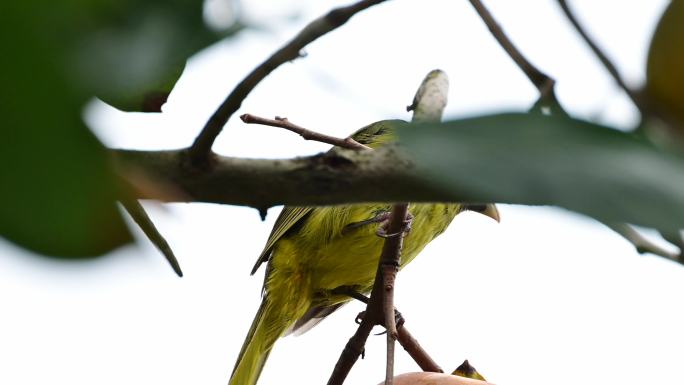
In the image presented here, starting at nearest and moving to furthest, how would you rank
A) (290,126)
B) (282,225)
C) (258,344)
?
(290,126), (258,344), (282,225)

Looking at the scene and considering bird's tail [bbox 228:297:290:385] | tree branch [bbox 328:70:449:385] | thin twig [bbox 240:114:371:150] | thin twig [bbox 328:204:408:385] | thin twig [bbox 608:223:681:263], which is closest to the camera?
thin twig [bbox 608:223:681:263]

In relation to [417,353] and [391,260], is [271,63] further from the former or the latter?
[417,353]

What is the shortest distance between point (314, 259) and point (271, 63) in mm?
2869

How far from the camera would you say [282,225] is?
3766 mm

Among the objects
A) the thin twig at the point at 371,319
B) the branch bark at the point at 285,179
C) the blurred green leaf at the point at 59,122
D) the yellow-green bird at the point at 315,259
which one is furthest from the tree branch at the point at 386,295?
the blurred green leaf at the point at 59,122

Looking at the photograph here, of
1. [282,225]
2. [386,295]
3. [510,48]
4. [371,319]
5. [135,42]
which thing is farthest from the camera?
[282,225]

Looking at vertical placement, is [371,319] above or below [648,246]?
above

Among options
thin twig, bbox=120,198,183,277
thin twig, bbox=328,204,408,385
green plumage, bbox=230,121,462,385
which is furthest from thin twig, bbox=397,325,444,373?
thin twig, bbox=120,198,183,277

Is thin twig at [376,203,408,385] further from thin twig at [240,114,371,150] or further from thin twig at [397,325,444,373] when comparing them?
thin twig at [240,114,371,150]

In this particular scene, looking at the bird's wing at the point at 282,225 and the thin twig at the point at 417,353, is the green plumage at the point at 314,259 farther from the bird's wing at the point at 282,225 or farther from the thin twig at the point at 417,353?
the thin twig at the point at 417,353

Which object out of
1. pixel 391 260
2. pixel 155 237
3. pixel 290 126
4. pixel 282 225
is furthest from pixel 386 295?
pixel 282 225

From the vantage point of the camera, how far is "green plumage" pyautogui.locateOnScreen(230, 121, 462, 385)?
11.9 feet

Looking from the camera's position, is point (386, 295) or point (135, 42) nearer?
point (135, 42)

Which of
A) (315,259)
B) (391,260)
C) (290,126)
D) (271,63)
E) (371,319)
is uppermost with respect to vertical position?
(315,259)
